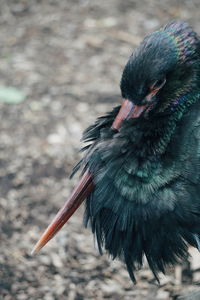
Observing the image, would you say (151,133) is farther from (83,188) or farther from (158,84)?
(83,188)

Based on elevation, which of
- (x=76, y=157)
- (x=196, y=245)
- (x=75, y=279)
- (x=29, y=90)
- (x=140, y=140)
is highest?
(x=29, y=90)

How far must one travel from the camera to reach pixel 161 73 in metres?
2.97

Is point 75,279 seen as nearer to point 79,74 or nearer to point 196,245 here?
point 196,245

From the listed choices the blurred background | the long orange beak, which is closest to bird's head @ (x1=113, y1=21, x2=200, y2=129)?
the long orange beak

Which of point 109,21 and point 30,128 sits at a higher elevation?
point 109,21

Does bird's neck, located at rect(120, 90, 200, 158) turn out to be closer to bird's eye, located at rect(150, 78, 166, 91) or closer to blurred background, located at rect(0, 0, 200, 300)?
bird's eye, located at rect(150, 78, 166, 91)

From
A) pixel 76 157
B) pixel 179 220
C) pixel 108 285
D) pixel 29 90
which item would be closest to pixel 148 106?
pixel 179 220

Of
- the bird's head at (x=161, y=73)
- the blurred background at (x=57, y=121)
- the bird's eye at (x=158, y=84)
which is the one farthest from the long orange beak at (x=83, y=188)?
the blurred background at (x=57, y=121)

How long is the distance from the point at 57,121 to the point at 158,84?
6.56 ft

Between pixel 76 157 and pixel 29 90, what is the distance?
933 millimetres

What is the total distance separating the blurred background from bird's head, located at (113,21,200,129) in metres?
1.11

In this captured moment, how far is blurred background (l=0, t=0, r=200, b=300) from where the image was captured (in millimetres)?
3713

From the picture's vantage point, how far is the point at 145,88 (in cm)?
297

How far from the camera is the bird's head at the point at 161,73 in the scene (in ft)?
9.62
